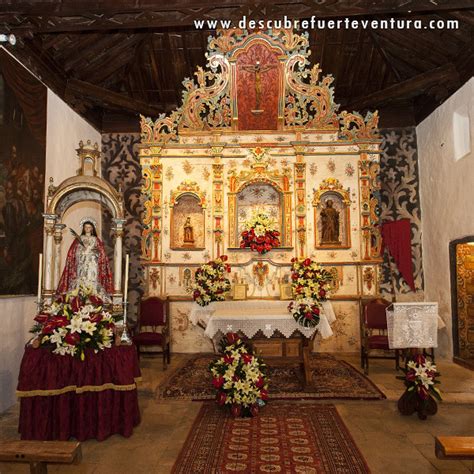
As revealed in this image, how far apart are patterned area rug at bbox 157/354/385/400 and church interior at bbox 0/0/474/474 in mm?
61

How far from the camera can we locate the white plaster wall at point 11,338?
6469 millimetres

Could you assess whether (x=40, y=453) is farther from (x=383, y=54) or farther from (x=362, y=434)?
(x=383, y=54)

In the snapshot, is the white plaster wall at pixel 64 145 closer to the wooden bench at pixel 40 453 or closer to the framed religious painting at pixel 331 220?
the framed religious painting at pixel 331 220

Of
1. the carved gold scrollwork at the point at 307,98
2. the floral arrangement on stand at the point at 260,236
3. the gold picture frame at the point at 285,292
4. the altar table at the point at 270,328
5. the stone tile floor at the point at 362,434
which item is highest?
the carved gold scrollwork at the point at 307,98

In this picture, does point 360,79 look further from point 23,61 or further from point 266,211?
point 23,61

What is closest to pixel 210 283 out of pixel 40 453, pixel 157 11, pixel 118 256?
pixel 118 256

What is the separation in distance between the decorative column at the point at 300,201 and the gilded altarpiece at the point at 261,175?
0.07ft

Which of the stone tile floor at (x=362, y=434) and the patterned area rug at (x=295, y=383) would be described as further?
the patterned area rug at (x=295, y=383)

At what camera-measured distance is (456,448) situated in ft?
10.5

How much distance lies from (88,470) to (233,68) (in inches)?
323

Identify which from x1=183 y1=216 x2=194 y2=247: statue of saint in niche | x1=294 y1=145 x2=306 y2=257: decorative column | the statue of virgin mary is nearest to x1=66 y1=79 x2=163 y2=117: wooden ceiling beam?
x1=183 y1=216 x2=194 y2=247: statue of saint in niche

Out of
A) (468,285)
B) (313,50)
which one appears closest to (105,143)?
(313,50)

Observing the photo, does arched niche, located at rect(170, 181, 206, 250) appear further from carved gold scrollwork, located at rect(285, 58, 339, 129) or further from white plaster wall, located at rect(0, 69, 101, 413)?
carved gold scrollwork, located at rect(285, 58, 339, 129)

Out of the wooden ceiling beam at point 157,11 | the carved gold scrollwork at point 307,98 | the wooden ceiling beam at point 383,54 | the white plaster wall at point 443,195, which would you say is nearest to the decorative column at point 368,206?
the carved gold scrollwork at point 307,98
